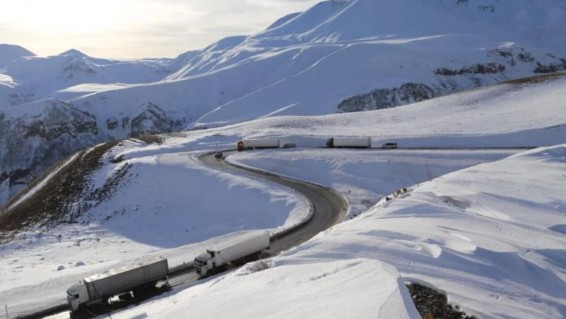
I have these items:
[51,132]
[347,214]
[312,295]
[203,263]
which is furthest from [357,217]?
[51,132]

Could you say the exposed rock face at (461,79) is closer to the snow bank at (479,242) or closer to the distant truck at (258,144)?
the distant truck at (258,144)

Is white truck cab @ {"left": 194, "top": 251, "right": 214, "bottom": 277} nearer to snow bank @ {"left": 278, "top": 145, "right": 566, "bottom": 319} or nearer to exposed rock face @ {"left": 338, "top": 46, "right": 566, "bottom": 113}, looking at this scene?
snow bank @ {"left": 278, "top": 145, "right": 566, "bottom": 319}

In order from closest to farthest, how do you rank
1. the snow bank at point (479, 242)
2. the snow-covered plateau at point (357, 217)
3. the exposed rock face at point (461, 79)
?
1. the snow-covered plateau at point (357, 217)
2. the snow bank at point (479, 242)
3. the exposed rock face at point (461, 79)

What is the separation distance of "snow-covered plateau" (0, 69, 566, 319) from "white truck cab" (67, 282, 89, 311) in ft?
5.06

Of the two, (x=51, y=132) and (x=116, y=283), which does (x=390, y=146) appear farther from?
(x=51, y=132)

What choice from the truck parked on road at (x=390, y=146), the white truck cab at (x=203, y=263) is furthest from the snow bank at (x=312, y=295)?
the truck parked on road at (x=390, y=146)

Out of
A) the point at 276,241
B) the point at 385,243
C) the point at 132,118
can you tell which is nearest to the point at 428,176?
the point at 276,241

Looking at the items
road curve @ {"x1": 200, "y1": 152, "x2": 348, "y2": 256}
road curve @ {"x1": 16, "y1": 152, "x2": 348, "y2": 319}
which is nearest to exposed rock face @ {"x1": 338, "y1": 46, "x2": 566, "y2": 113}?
road curve @ {"x1": 200, "y1": 152, "x2": 348, "y2": 256}

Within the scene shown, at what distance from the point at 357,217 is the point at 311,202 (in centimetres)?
1454

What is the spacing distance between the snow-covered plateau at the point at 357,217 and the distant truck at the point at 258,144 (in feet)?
8.08

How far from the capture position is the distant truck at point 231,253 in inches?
1096

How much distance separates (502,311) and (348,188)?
115 feet

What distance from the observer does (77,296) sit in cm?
2353

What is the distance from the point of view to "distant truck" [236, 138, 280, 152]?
64.9 metres
